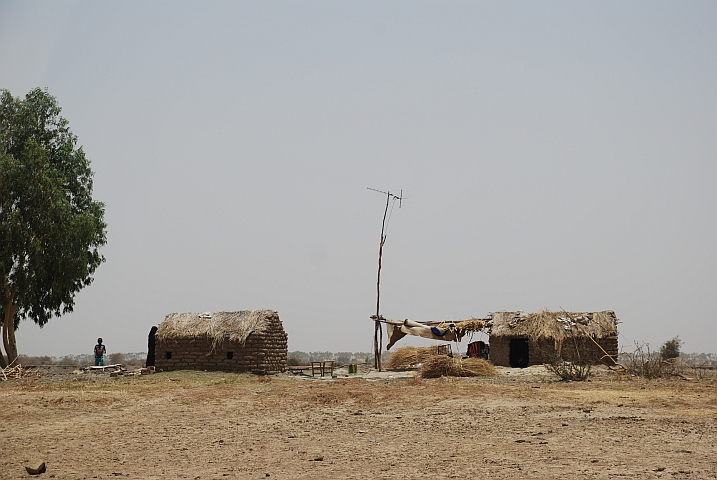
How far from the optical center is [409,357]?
28422mm

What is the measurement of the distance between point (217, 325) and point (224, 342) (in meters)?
0.83

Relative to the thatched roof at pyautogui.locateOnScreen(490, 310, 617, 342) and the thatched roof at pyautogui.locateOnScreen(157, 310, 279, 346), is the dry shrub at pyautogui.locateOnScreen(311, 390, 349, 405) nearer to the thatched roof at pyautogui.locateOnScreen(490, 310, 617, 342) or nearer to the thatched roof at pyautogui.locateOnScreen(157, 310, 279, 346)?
the thatched roof at pyautogui.locateOnScreen(157, 310, 279, 346)

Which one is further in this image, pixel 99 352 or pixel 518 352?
pixel 518 352

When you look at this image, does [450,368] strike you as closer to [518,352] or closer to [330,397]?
[330,397]

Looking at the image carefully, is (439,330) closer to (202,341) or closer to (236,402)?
(202,341)

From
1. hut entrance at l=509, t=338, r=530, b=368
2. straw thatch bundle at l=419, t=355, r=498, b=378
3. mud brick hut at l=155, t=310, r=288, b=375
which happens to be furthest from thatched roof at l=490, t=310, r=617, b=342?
mud brick hut at l=155, t=310, r=288, b=375

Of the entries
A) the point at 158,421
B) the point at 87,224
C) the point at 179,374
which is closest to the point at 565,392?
the point at 158,421

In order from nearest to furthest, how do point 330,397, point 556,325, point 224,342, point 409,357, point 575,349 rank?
1. point 330,397
2. point 224,342
3. point 575,349
4. point 556,325
5. point 409,357

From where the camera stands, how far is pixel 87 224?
28.0 m

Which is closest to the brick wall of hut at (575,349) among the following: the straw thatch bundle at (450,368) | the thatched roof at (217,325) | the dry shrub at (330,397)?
the straw thatch bundle at (450,368)

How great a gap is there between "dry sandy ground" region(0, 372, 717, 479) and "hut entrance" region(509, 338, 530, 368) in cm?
1122

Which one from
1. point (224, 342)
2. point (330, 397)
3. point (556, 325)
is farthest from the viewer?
point (556, 325)

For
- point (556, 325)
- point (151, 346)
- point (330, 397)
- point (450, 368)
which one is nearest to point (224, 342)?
point (151, 346)

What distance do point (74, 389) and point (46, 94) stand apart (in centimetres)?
1639
